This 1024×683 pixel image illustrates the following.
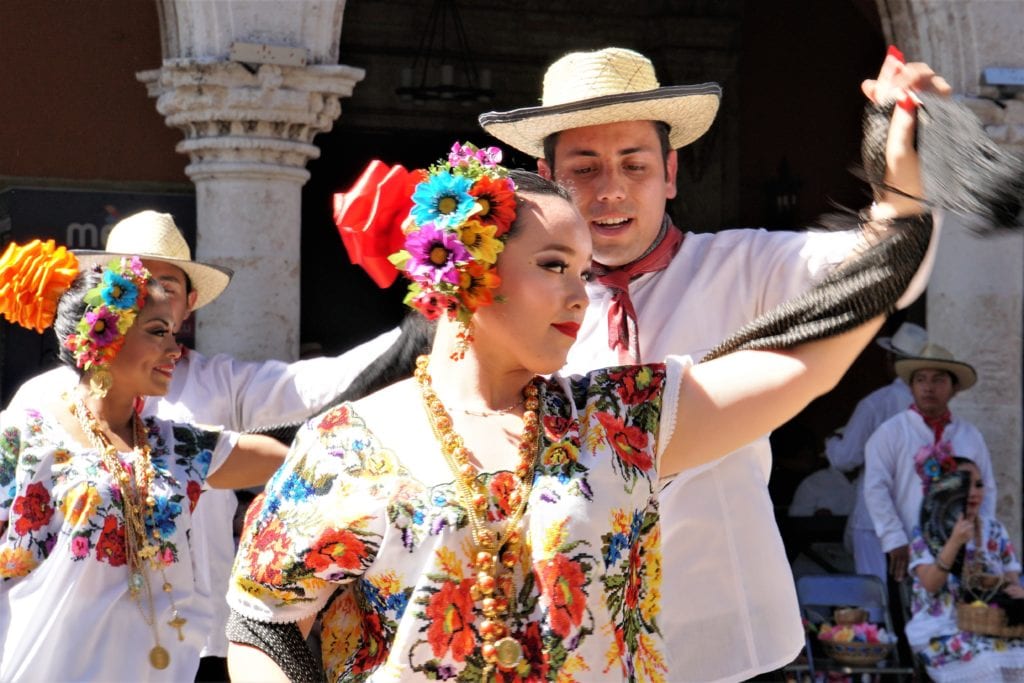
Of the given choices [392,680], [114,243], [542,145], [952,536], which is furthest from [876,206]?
[952,536]

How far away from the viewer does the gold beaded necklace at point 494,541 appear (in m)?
2.34

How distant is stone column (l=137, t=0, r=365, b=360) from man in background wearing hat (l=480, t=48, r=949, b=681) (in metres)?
4.23

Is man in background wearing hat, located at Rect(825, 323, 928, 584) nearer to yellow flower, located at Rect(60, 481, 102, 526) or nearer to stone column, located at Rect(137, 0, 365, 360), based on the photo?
stone column, located at Rect(137, 0, 365, 360)

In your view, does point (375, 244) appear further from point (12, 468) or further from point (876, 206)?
point (12, 468)

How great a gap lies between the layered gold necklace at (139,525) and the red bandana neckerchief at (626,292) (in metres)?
1.83

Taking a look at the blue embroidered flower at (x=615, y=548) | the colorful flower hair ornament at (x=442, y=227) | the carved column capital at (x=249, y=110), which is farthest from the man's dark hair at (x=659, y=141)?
the carved column capital at (x=249, y=110)

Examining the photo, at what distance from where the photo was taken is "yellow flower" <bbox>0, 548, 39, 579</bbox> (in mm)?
4441

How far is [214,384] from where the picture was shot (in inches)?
240

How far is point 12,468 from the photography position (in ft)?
14.8

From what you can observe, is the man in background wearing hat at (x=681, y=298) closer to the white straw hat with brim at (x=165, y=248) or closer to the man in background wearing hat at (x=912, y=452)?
the white straw hat with brim at (x=165, y=248)

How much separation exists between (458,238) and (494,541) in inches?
16.9

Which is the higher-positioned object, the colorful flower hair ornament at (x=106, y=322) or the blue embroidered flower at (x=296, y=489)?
the colorful flower hair ornament at (x=106, y=322)

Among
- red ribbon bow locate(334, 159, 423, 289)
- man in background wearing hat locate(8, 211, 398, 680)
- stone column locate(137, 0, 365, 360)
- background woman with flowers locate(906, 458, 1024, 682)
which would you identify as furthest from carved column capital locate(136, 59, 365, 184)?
red ribbon bow locate(334, 159, 423, 289)

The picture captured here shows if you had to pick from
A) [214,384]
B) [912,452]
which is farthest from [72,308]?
[912,452]
